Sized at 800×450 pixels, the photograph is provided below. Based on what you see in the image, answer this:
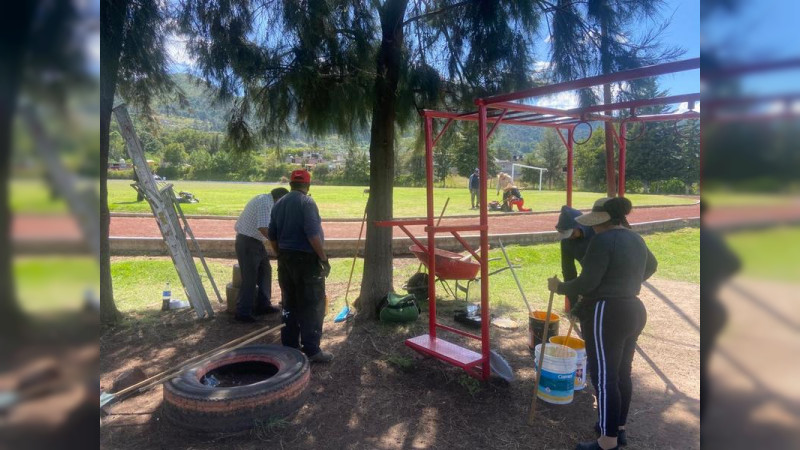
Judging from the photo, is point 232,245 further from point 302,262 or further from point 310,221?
point 310,221

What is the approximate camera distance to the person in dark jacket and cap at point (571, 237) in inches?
159

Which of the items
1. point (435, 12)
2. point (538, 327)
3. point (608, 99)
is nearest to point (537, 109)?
point (608, 99)

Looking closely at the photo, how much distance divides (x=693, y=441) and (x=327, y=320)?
3862mm

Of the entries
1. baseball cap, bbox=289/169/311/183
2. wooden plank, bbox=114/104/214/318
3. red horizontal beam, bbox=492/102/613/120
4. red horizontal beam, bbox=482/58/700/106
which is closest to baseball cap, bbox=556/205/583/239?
red horizontal beam, bbox=492/102/613/120

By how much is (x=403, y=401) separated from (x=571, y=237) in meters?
2.09

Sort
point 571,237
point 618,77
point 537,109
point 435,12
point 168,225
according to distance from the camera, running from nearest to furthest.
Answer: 1. point 618,77
2. point 537,109
3. point 571,237
4. point 435,12
5. point 168,225

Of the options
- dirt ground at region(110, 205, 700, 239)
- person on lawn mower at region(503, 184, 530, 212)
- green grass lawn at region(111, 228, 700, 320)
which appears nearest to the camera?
green grass lawn at region(111, 228, 700, 320)

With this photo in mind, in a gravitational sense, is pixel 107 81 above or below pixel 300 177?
above

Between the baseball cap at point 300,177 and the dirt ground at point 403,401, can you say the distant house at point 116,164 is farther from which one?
the baseball cap at point 300,177

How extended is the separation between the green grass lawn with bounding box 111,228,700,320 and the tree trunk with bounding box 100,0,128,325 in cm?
58

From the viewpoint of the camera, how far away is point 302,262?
4.33 meters

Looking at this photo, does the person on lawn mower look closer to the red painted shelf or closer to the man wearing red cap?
the red painted shelf

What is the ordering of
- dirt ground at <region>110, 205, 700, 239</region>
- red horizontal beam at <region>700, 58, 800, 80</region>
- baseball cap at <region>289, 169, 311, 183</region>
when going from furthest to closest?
dirt ground at <region>110, 205, 700, 239</region> → baseball cap at <region>289, 169, 311, 183</region> → red horizontal beam at <region>700, 58, 800, 80</region>

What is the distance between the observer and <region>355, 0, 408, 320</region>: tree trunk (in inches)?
207
